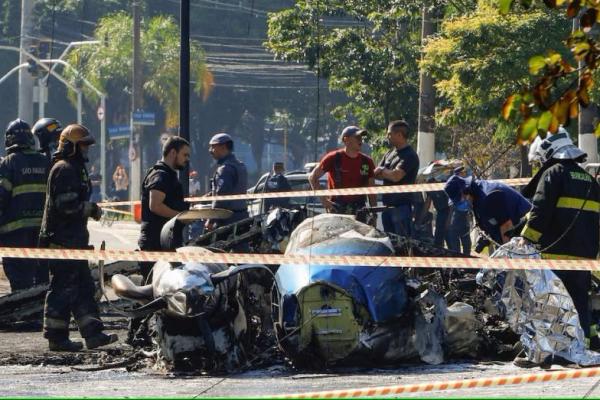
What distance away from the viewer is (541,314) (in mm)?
8992

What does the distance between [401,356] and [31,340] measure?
3339mm

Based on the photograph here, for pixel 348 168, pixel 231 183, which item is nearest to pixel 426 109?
pixel 231 183

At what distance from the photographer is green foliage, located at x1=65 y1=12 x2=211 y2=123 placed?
199ft

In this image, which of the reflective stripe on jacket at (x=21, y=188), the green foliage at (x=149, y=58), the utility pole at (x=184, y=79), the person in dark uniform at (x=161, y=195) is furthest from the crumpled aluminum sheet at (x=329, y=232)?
the green foliage at (x=149, y=58)

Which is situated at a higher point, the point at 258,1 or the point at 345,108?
the point at 258,1

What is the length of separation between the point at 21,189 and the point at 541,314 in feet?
17.0

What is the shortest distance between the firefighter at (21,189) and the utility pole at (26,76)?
765 inches

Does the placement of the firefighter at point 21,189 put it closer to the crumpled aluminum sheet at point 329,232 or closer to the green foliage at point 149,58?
the crumpled aluminum sheet at point 329,232

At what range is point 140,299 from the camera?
30.3ft

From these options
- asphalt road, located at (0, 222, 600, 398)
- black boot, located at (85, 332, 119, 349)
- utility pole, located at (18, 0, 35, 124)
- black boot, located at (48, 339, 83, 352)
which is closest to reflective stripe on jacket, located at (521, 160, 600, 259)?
asphalt road, located at (0, 222, 600, 398)

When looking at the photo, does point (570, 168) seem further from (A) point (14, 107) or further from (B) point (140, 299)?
(A) point (14, 107)

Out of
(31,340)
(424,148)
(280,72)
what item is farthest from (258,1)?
(31,340)

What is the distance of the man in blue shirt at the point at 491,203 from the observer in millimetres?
9797

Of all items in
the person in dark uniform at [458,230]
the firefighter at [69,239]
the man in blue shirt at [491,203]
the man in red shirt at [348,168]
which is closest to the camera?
the man in blue shirt at [491,203]
